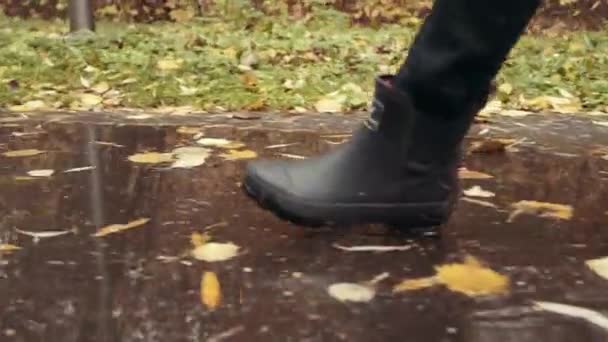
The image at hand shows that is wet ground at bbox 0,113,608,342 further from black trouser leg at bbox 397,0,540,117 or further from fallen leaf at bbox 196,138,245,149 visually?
black trouser leg at bbox 397,0,540,117

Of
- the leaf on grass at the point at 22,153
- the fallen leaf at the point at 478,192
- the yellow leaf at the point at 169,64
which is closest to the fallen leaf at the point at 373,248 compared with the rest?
the fallen leaf at the point at 478,192

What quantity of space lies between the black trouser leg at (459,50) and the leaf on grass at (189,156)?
2.30 feet

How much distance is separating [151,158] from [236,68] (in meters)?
1.71

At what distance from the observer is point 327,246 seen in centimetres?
123

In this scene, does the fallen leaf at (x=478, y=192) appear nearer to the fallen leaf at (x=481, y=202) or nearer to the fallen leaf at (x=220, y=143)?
the fallen leaf at (x=481, y=202)

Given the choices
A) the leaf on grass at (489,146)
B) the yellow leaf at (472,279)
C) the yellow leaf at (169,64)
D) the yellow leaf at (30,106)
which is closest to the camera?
the yellow leaf at (472,279)

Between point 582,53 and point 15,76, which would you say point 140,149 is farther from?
point 582,53

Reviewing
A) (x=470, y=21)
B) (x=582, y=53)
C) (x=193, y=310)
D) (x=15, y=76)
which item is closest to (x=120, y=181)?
(x=193, y=310)

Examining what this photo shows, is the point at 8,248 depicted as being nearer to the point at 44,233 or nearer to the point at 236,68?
the point at 44,233

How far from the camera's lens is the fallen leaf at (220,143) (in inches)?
77.9

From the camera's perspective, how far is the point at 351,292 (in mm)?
1066


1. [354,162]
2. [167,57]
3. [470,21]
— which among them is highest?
[470,21]

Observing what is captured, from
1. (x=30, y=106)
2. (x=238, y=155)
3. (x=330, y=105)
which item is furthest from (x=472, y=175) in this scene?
(x=30, y=106)

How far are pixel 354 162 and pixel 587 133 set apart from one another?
1146 millimetres
